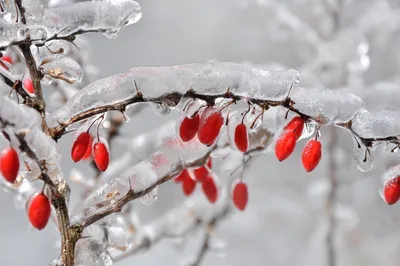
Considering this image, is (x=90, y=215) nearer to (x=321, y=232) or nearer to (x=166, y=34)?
(x=321, y=232)

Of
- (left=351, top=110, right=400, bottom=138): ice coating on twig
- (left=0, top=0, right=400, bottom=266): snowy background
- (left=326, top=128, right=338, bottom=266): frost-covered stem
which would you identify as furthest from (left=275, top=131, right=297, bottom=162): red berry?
(left=326, top=128, right=338, bottom=266): frost-covered stem

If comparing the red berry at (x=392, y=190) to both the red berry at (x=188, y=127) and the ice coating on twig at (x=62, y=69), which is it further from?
the ice coating on twig at (x=62, y=69)

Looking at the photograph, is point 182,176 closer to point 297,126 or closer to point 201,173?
point 201,173

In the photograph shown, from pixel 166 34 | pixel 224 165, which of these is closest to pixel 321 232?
pixel 224 165

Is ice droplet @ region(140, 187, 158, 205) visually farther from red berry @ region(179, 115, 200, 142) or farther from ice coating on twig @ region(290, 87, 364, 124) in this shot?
ice coating on twig @ region(290, 87, 364, 124)

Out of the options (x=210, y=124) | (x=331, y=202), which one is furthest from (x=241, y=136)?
(x=331, y=202)

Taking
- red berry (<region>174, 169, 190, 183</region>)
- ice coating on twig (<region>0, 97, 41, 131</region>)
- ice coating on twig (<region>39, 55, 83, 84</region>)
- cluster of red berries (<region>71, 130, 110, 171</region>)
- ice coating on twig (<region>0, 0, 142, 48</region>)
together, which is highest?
ice coating on twig (<region>0, 0, 142, 48</region>)

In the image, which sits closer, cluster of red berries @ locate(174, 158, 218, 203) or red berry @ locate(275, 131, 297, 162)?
red berry @ locate(275, 131, 297, 162)
